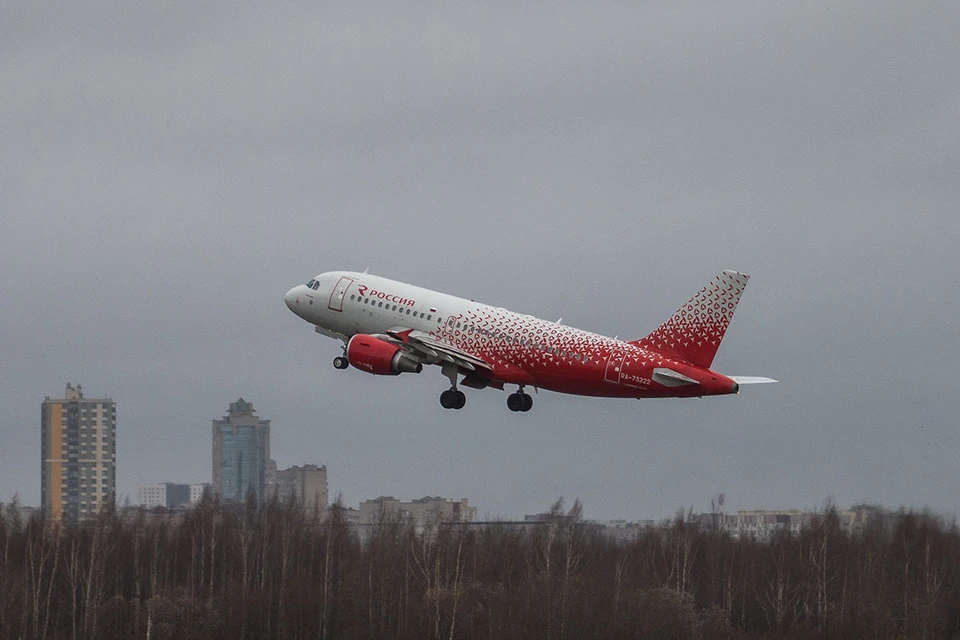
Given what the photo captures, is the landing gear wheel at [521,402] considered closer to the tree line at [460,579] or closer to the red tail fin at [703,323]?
the red tail fin at [703,323]

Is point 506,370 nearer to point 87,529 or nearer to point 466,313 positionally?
point 466,313

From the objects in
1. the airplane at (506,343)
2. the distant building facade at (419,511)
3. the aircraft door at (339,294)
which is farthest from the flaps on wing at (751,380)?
the distant building facade at (419,511)

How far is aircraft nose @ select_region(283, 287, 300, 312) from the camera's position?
9444cm

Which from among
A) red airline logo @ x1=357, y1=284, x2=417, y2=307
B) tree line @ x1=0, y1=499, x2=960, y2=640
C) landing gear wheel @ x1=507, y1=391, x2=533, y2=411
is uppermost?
red airline logo @ x1=357, y1=284, x2=417, y2=307

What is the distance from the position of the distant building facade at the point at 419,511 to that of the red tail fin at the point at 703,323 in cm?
5891

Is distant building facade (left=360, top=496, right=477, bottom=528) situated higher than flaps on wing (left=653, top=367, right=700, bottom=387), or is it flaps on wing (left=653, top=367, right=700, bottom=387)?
flaps on wing (left=653, top=367, right=700, bottom=387)

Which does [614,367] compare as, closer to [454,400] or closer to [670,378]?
[670,378]

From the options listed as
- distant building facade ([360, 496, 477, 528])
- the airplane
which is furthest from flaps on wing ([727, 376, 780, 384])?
distant building facade ([360, 496, 477, 528])

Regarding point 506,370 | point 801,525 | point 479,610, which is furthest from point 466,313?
point 801,525

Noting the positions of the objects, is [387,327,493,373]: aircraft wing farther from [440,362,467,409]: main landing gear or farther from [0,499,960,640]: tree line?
[0,499,960,640]: tree line

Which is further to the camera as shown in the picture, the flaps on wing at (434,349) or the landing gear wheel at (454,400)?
the landing gear wheel at (454,400)

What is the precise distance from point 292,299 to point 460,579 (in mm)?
35929

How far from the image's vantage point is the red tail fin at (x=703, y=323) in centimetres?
8094

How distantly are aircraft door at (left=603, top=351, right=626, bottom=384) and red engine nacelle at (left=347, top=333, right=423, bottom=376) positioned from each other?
11.2 meters
